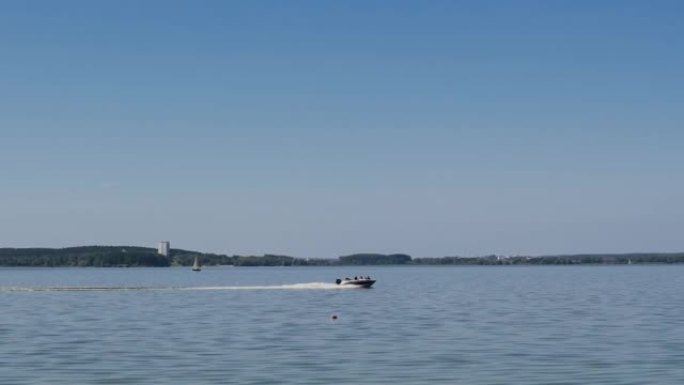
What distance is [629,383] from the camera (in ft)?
138

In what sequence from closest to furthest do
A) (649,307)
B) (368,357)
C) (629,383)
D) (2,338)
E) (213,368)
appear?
(629,383) < (213,368) < (368,357) < (2,338) < (649,307)

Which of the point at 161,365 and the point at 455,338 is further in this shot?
the point at 455,338

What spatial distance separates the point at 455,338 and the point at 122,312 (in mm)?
41600

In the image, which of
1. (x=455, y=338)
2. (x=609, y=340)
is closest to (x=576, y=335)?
(x=609, y=340)

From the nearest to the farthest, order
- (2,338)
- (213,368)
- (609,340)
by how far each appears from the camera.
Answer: (213,368), (609,340), (2,338)

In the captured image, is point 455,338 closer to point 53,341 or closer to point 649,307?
point 53,341

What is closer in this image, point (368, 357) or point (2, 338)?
point (368, 357)

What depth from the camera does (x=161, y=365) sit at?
160ft

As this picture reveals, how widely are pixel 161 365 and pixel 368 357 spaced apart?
1018 cm

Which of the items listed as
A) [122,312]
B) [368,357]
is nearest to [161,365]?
[368,357]

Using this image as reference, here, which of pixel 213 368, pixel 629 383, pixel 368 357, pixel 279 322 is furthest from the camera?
pixel 279 322

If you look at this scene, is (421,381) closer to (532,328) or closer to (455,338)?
(455,338)

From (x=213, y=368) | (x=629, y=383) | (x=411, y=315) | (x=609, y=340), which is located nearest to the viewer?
(x=629, y=383)

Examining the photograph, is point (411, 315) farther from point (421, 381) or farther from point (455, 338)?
point (421, 381)
